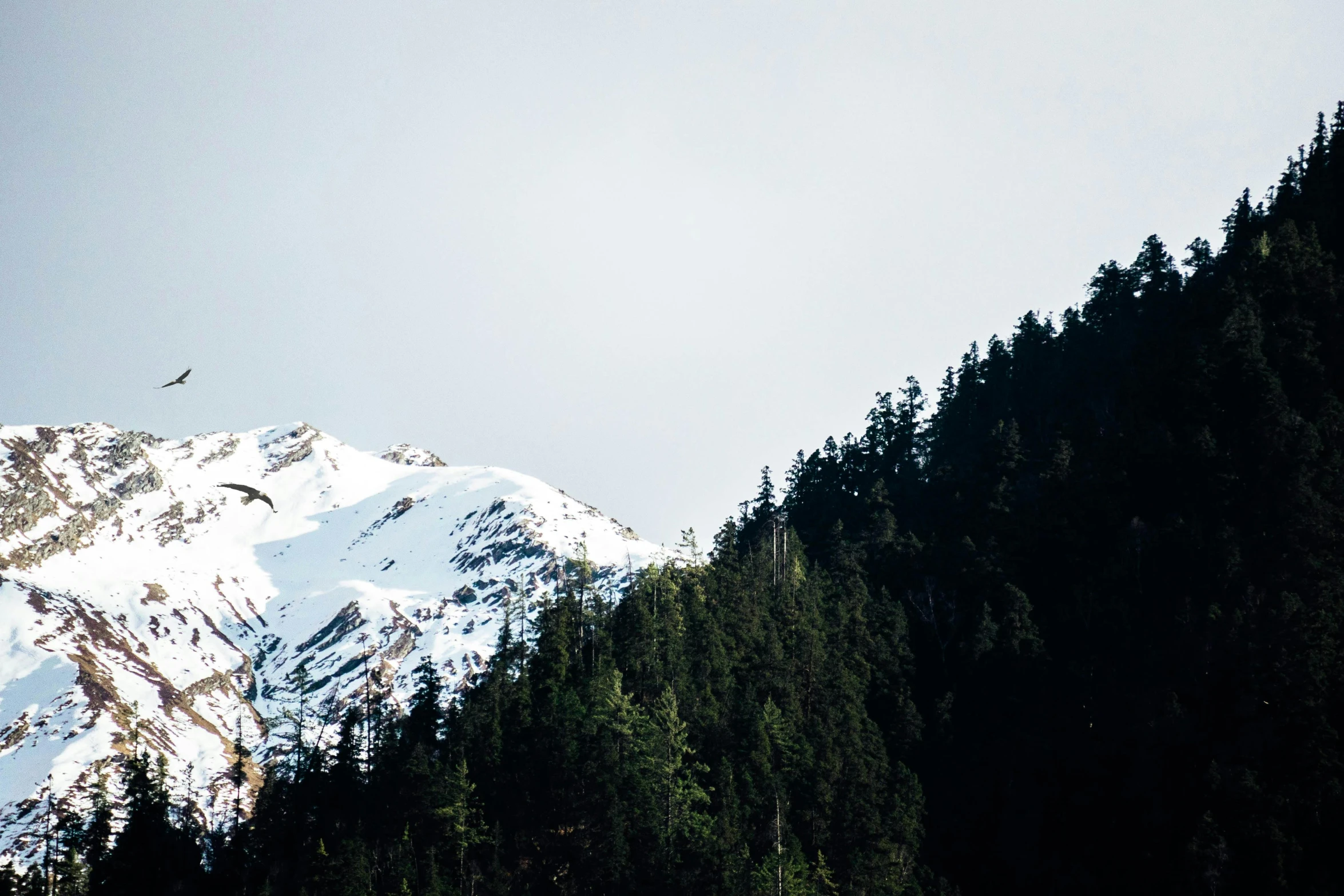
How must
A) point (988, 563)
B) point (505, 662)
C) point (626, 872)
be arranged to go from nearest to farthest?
1. point (626, 872)
2. point (505, 662)
3. point (988, 563)

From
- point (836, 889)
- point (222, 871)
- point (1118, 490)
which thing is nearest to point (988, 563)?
point (1118, 490)

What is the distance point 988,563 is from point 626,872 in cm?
5338

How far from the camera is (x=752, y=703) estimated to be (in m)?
99.8

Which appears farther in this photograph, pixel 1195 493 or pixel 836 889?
pixel 1195 493

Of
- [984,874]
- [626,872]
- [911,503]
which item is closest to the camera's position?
[626,872]

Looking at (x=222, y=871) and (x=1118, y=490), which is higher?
(x=1118, y=490)

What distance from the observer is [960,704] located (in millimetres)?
113438

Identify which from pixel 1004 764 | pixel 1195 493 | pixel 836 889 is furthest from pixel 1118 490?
pixel 836 889

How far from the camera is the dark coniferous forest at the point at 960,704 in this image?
87812mm

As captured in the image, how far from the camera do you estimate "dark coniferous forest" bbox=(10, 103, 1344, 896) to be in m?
87.8

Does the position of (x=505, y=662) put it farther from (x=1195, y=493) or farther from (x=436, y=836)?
(x=1195, y=493)

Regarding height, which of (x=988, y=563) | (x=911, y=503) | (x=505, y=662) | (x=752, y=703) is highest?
(x=911, y=503)

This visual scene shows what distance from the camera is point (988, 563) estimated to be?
120 m

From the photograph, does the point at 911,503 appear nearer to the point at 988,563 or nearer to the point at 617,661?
the point at 988,563
